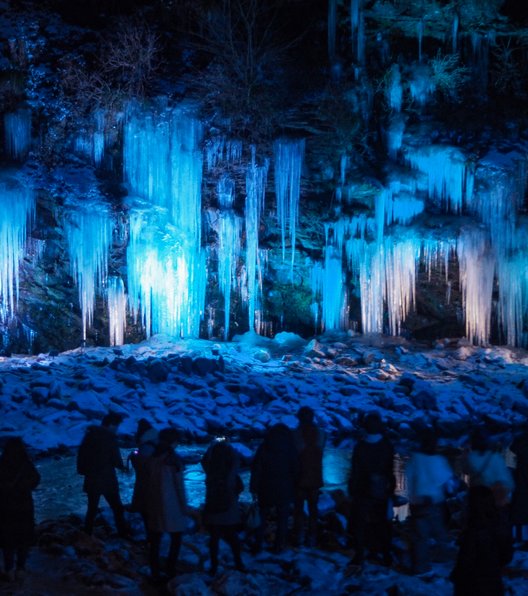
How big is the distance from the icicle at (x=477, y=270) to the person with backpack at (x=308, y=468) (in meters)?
15.3

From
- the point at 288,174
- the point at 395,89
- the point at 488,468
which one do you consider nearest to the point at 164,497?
the point at 488,468

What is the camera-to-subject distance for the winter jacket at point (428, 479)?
5.35 m

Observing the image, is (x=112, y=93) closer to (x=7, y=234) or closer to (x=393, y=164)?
(x=7, y=234)

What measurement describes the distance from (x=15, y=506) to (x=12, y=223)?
55.7 feet

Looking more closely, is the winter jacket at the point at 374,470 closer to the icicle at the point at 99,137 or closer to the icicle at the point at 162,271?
the icicle at the point at 162,271

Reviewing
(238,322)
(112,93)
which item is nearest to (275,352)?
(238,322)

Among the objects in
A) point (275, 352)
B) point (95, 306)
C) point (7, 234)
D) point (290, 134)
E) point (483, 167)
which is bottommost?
point (275, 352)

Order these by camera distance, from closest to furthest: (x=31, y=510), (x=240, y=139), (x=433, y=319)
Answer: (x=31, y=510) < (x=240, y=139) < (x=433, y=319)

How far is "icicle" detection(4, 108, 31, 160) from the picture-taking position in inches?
861

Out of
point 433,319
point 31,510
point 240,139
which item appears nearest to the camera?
point 31,510

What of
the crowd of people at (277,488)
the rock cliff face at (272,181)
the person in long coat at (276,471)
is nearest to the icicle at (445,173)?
the rock cliff face at (272,181)

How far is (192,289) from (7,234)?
5.95 m

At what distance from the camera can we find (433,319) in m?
→ 23.5

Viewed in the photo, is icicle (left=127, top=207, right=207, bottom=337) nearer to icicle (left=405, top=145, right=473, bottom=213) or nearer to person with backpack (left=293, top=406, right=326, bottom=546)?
icicle (left=405, top=145, right=473, bottom=213)
